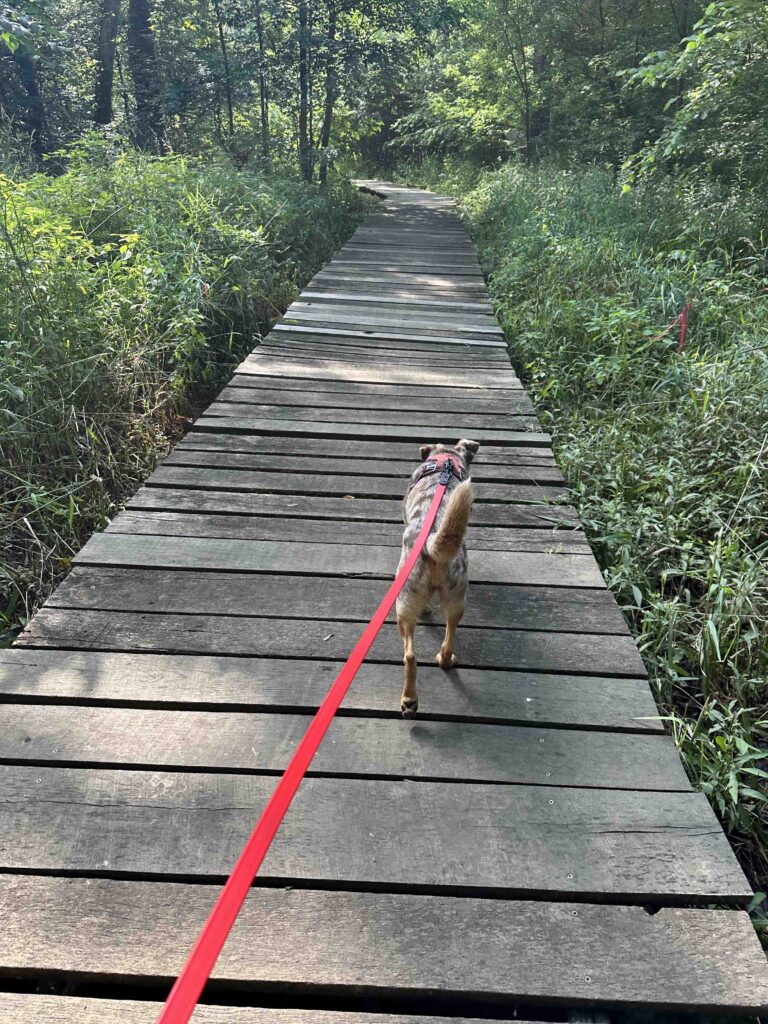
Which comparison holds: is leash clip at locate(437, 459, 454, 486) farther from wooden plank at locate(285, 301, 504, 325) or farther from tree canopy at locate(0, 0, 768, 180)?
tree canopy at locate(0, 0, 768, 180)

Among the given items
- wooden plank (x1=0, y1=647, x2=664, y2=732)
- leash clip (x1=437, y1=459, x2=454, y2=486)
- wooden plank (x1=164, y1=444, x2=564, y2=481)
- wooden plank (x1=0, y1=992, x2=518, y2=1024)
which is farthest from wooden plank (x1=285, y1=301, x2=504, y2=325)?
wooden plank (x1=0, y1=992, x2=518, y2=1024)

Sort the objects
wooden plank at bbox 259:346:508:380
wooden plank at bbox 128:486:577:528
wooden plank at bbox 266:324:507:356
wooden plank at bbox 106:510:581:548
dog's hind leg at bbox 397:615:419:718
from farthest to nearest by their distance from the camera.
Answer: wooden plank at bbox 266:324:507:356, wooden plank at bbox 259:346:508:380, wooden plank at bbox 128:486:577:528, wooden plank at bbox 106:510:581:548, dog's hind leg at bbox 397:615:419:718

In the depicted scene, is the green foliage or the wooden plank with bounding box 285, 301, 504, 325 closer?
the wooden plank with bounding box 285, 301, 504, 325

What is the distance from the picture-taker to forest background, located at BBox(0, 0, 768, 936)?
2830 mm

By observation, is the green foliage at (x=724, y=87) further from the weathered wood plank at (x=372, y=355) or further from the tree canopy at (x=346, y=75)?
the weathered wood plank at (x=372, y=355)

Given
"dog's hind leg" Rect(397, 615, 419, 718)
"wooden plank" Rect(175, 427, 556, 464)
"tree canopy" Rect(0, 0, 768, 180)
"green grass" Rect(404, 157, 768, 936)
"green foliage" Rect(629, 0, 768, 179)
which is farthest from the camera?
"tree canopy" Rect(0, 0, 768, 180)

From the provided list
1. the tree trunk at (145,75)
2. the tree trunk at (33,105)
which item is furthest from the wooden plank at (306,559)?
the tree trunk at (33,105)

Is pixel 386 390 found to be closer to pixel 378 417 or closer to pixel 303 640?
pixel 378 417

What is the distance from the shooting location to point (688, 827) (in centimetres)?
169

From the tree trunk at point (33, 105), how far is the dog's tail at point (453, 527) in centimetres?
1252

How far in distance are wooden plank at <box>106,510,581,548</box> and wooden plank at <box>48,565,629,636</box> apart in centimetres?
30

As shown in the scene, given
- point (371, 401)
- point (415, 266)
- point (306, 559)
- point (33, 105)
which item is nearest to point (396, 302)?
point (415, 266)

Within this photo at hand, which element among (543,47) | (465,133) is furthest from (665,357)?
(465,133)

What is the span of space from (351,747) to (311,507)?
1.53m
